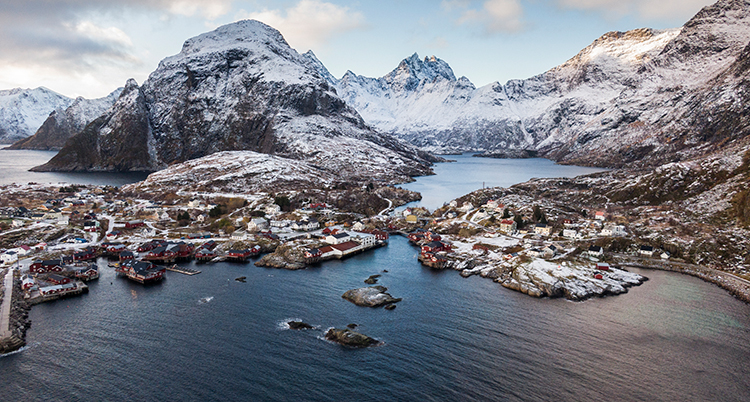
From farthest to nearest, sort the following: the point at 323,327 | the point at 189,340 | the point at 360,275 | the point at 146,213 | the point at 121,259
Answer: the point at 146,213
the point at 121,259
the point at 360,275
the point at 323,327
the point at 189,340

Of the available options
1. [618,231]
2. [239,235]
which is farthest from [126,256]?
[618,231]

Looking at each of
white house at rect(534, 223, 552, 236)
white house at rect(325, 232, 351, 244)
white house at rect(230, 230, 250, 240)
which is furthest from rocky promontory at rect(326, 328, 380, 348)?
white house at rect(534, 223, 552, 236)

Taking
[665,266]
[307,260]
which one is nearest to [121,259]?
[307,260]

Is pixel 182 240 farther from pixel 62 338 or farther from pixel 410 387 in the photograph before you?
pixel 410 387

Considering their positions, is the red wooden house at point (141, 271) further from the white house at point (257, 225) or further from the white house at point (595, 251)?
the white house at point (595, 251)

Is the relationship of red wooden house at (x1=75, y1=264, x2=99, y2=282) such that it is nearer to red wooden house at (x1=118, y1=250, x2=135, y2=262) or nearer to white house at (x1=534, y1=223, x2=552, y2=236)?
red wooden house at (x1=118, y1=250, x2=135, y2=262)
